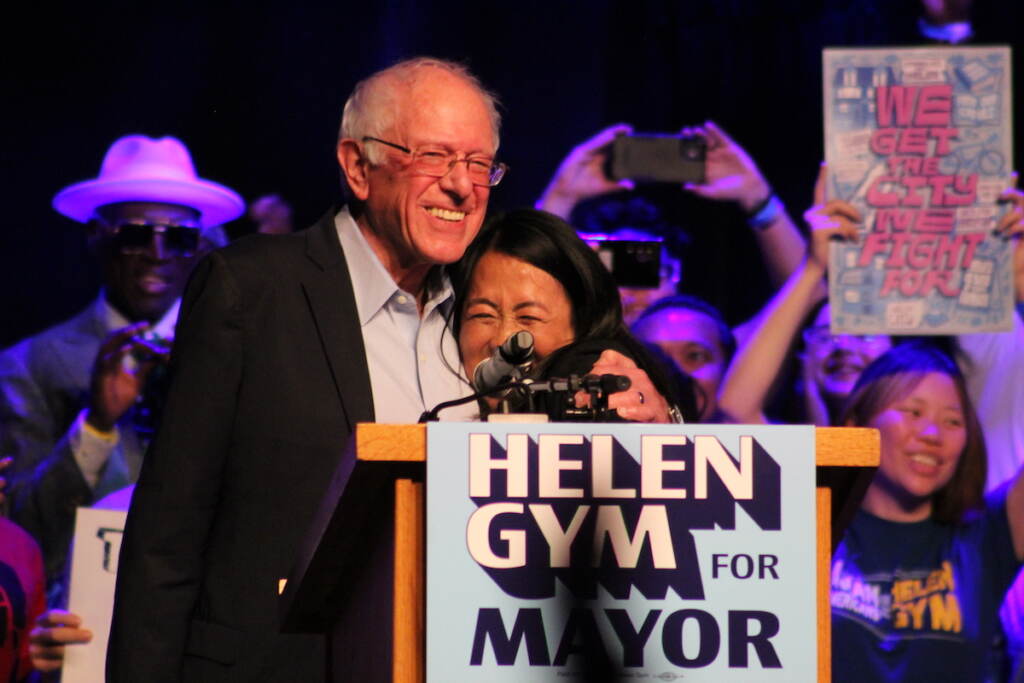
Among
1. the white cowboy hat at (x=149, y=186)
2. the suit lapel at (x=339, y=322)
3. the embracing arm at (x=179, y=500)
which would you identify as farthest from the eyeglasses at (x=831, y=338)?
the embracing arm at (x=179, y=500)

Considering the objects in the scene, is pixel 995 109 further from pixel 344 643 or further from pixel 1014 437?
pixel 344 643

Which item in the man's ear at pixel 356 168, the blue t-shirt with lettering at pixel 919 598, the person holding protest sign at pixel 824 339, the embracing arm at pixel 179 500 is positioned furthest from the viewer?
the person holding protest sign at pixel 824 339

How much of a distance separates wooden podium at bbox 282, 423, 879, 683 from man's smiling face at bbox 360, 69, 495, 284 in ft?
2.73

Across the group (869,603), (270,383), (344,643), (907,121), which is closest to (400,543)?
(344,643)

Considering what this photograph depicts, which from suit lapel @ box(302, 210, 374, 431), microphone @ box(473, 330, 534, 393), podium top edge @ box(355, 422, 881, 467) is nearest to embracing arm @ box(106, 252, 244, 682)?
suit lapel @ box(302, 210, 374, 431)

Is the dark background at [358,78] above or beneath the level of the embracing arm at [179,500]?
above

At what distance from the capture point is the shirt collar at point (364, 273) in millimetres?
2361

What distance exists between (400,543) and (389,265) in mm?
1166

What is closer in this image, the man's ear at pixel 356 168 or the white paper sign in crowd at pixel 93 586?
the man's ear at pixel 356 168

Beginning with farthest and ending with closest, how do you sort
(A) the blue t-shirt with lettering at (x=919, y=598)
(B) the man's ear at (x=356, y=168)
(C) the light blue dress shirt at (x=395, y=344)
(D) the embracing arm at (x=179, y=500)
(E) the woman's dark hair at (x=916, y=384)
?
(E) the woman's dark hair at (x=916, y=384) → (A) the blue t-shirt with lettering at (x=919, y=598) → (B) the man's ear at (x=356, y=168) → (C) the light blue dress shirt at (x=395, y=344) → (D) the embracing arm at (x=179, y=500)

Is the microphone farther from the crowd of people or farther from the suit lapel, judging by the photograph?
the suit lapel

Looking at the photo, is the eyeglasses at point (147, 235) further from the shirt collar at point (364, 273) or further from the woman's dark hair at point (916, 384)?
the woman's dark hair at point (916, 384)

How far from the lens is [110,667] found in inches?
81.8

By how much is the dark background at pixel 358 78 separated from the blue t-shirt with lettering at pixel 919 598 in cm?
96
